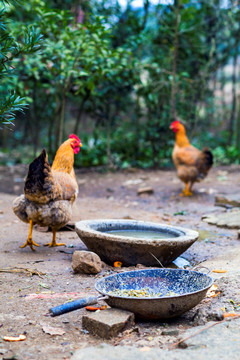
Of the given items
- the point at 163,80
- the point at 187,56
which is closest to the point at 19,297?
the point at 163,80

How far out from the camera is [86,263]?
4.02m

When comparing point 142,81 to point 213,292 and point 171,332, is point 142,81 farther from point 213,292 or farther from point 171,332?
point 171,332

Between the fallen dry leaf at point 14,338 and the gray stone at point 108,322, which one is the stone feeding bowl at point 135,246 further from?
the fallen dry leaf at point 14,338

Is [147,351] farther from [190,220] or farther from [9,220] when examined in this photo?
[190,220]

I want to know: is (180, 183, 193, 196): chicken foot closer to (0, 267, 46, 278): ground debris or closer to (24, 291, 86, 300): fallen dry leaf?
(0, 267, 46, 278): ground debris

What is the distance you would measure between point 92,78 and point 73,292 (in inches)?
246

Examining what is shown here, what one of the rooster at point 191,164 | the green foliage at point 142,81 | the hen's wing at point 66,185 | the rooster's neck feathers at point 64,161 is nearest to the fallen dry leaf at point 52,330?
the hen's wing at point 66,185

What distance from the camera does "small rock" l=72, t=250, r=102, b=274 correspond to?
13.2ft

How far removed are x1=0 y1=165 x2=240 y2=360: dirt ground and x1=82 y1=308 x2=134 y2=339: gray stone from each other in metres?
0.05

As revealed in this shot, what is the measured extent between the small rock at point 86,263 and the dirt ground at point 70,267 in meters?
0.06

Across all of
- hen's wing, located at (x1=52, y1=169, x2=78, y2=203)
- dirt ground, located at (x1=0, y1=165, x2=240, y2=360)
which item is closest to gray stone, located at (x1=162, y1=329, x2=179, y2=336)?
dirt ground, located at (x1=0, y1=165, x2=240, y2=360)

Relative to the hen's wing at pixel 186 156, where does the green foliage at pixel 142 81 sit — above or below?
above

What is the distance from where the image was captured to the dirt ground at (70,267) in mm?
2727

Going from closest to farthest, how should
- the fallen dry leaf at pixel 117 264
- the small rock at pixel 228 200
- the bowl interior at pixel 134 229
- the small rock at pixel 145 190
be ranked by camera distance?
the fallen dry leaf at pixel 117 264, the bowl interior at pixel 134 229, the small rock at pixel 228 200, the small rock at pixel 145 190
